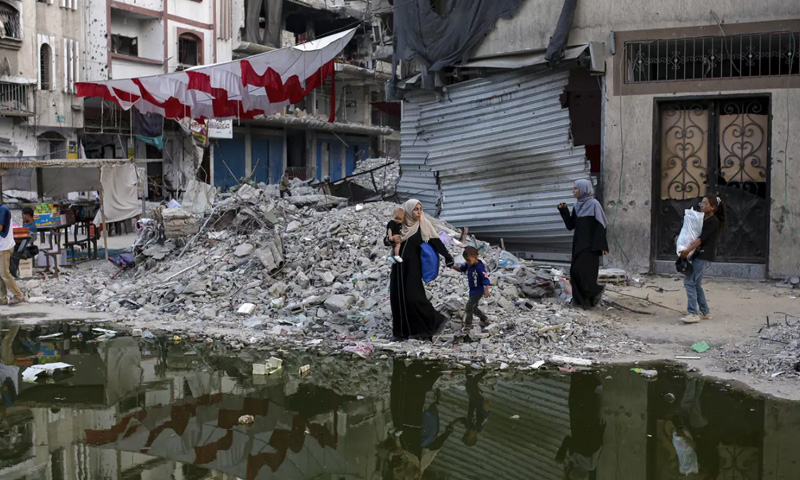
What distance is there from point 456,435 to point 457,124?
31.0 feet

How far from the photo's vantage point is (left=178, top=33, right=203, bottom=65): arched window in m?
32.7

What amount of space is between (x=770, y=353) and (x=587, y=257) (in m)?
2.60

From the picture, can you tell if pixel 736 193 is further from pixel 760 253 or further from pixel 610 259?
pixel 610 259

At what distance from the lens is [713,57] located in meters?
11.8

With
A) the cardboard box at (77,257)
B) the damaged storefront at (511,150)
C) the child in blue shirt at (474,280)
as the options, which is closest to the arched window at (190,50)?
the cardboard box at (77,257)

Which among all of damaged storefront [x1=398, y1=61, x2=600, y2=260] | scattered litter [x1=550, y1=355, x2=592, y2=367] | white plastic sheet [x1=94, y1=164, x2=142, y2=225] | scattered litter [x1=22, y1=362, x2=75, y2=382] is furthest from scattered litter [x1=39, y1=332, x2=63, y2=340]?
white plastic sheet [x1=94, y1=164, x2=142, y2=225]

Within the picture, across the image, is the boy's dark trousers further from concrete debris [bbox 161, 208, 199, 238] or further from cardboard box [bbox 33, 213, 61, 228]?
cardboard box [bbox 33, 213, 61, 228]

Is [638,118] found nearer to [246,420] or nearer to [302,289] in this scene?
[302,289]

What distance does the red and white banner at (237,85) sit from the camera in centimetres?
1408

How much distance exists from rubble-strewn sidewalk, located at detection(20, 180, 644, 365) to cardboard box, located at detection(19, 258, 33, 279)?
535 millimetres

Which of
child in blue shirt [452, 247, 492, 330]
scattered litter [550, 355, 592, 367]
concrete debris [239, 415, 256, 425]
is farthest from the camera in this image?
child in blue shirt [452, 247, 492, 330]

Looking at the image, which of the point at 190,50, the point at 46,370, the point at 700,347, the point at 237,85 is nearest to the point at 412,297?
the point at 700,347

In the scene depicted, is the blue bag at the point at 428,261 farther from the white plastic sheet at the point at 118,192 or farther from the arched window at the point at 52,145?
the arched window at the point at 52,145

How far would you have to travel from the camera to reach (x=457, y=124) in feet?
47.7
